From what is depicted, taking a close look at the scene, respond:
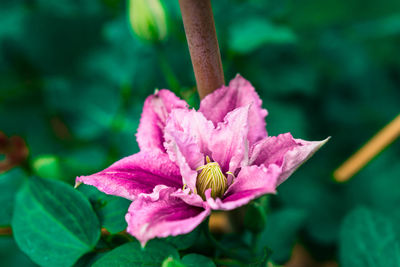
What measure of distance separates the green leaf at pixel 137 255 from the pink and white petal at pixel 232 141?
0.08 meters

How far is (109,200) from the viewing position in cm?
33

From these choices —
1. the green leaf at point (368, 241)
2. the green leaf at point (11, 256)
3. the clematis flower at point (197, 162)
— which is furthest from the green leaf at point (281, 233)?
the green leaf at point (11, 256)

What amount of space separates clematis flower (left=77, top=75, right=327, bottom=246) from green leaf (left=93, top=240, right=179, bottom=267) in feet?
0.13

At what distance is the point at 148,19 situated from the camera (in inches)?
18.4

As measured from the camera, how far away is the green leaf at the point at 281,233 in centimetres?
45

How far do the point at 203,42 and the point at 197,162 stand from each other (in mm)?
85

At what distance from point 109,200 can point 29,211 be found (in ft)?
0.23

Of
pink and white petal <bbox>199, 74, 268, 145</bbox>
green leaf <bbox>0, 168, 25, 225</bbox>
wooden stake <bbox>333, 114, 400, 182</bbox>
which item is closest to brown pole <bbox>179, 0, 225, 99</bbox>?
pink and white petal <bbox>199, 74, 268, 145</bbox>

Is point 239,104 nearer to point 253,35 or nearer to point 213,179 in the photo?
point 213,179

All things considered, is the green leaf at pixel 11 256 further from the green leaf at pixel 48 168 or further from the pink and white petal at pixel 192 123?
the pink and white petal at pixel 192 123

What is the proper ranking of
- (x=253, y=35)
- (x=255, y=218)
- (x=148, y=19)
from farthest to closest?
(x=253, y=35)
(x=148, y=19)
(x=255, y=218)

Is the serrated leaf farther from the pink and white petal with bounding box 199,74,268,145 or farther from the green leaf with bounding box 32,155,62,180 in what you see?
the pink and white petal with bounding box 199,74,268,145

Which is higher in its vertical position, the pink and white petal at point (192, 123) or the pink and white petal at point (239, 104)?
the pink and white petal at point (239, 104)

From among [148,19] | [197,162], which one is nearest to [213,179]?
[197,162]
